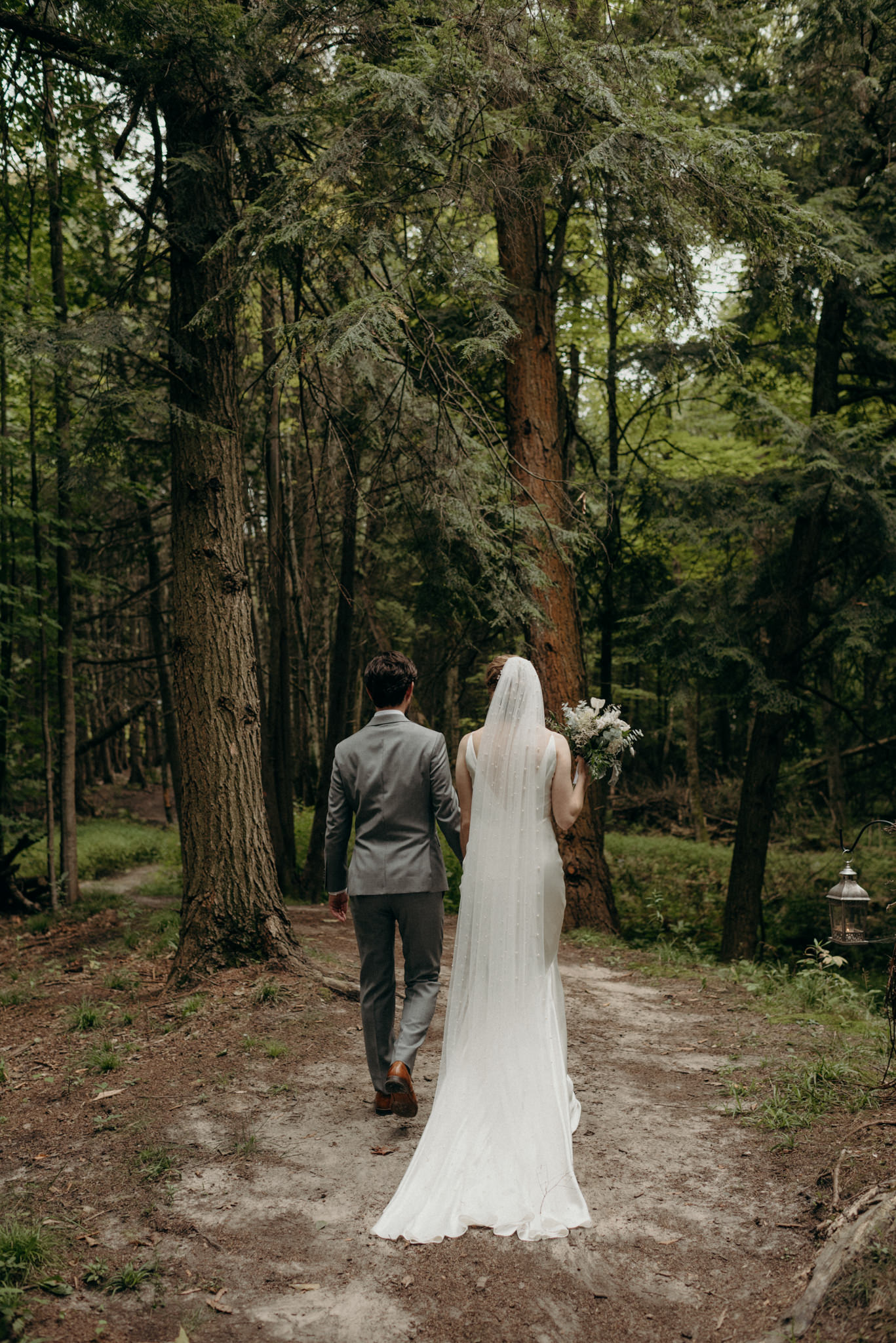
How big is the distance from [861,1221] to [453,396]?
216 inches

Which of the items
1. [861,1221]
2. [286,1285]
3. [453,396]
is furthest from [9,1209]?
[453,396]

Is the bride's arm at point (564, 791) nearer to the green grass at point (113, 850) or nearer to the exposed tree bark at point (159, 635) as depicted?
the exposed tree bark at point (159, 635)

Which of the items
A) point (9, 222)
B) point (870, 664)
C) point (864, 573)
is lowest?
point (870, 664)

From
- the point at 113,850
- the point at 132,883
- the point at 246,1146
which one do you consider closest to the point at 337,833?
the point at 246,1146

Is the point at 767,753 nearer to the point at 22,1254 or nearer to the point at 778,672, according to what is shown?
the point at 778,672

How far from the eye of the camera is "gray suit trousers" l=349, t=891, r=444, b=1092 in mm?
4590

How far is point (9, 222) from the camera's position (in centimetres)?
955

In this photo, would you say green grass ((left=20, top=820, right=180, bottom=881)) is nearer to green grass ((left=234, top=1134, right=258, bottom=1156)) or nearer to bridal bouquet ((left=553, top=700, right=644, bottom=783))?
green grass ((left=234, top=1134, right=258, bottom=1156))

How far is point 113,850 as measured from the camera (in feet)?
58.6

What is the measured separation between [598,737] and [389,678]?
44.9 inches

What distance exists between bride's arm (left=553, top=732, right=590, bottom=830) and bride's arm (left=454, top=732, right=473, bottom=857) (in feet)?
1.50

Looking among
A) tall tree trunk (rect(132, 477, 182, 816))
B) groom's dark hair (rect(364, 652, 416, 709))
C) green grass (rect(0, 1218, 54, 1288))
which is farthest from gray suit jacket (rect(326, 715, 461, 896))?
tall tree trunk (rect(132, 477, 182, 816))

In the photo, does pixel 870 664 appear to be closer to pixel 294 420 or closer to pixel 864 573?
pixel 864 573

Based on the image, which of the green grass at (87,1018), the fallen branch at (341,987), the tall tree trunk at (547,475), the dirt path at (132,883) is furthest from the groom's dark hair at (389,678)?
the dirt path at (132,883)
